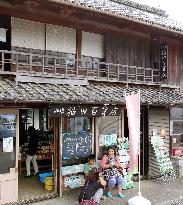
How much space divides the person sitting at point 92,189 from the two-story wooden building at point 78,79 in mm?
1659

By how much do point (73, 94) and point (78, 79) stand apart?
5.56 feet

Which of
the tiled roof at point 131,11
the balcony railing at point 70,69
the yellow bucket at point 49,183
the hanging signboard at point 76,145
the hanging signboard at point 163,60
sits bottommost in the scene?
the yellow bucket at point 49,183

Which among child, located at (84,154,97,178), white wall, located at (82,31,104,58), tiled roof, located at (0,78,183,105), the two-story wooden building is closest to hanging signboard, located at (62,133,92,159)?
the two-story wooden building

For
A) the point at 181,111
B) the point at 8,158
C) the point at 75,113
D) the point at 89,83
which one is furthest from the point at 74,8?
the point at 181,111

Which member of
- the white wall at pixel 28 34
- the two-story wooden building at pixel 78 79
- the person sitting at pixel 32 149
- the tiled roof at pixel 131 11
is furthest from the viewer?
the person sitting at pixel 32 149

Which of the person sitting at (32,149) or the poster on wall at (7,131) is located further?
the person sitting at (32,149)

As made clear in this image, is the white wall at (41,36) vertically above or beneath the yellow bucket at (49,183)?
above

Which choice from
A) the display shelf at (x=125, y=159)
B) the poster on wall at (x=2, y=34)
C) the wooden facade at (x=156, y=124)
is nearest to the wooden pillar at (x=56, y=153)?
the display shelf at (x=125, y=159)

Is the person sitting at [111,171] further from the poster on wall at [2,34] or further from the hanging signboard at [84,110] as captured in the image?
the poster on wall at [2,34]

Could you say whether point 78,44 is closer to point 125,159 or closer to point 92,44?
point 92,44

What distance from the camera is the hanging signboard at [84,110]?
10.2 m

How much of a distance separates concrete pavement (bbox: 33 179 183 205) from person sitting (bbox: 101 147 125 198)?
0.41 meters

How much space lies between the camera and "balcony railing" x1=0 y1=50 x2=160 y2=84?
11555 millimetres

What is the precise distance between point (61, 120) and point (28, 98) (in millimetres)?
2383
